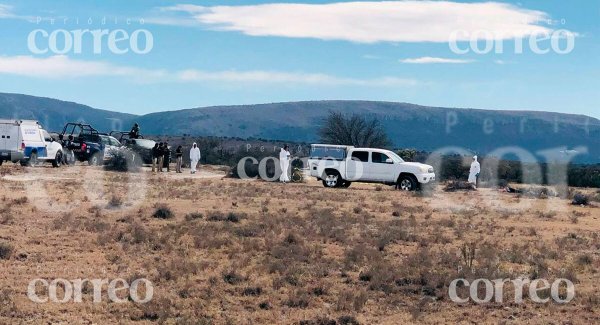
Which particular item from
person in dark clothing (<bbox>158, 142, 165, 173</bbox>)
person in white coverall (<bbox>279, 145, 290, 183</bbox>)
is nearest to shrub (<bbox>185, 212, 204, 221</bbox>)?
person in white coverall (<bbox>279, 145, 290, 183</bbox>)

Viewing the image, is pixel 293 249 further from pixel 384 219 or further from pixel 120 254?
pixel 384 219

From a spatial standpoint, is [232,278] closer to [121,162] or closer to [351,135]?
[121,162]

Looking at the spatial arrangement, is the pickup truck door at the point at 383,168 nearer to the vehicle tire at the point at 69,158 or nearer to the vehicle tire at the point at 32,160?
the vehicle tire at the point at 32,160

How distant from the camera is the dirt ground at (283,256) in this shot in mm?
12031

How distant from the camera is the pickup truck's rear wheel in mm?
35188

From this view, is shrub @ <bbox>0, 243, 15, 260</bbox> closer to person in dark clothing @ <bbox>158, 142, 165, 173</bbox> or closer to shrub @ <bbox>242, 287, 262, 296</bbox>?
shrub @ <bbox>242, 287, 262, 296</bbox>

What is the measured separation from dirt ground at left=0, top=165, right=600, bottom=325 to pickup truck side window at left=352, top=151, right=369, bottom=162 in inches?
263

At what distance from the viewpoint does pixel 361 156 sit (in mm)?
35750

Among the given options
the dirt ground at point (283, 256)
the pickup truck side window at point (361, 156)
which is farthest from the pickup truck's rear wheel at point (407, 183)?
the dirt ground at point (283, 256)

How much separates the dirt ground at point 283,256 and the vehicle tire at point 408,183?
5932 millimetres

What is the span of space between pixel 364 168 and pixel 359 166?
24 cm

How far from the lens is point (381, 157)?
35.4 m

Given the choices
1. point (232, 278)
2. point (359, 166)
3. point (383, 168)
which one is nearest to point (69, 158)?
point (359, 166)

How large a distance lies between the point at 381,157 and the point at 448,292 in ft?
72.6
